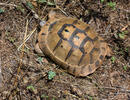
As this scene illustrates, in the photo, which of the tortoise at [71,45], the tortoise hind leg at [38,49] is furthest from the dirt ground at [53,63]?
the tortoise at [71,45]

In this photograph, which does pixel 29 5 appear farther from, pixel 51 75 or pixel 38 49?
pixel 51 75

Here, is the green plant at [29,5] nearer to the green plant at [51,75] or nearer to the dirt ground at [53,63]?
the dirt ground at [53,63]

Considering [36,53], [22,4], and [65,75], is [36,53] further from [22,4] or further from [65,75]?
[22,4]

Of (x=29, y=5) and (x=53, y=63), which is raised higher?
(x=29, y=5)

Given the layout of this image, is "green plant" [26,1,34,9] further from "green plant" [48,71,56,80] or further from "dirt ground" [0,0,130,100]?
"green plant" [48,71,56,80]

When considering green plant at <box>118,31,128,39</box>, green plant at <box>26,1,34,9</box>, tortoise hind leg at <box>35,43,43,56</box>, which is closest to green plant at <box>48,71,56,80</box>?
tortoise hind leg at <box>35,43,43,56</box>

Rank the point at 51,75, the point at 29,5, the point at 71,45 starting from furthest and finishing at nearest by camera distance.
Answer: the point at 29,5 < the point at 51,75 < the point at 71,45

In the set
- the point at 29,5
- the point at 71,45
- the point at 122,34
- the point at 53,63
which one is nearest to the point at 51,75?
the point at 53,63

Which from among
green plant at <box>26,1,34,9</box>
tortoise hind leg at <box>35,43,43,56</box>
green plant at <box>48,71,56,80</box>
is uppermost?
green plant at <box>26,1,34,9</box>
